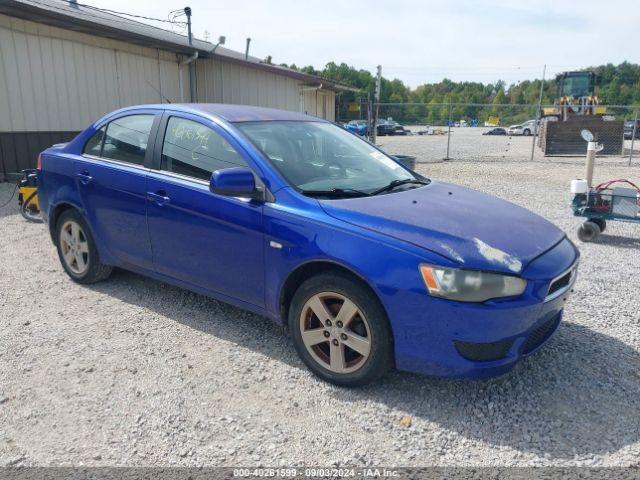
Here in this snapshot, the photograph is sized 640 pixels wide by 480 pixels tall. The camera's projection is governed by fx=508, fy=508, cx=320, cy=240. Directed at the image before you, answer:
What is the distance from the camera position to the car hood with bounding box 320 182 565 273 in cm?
272

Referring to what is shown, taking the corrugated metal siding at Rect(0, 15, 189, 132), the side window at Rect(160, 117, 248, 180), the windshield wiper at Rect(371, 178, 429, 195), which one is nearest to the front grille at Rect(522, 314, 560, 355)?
the windshield wiper at Rect(371, 178, 429, 195)

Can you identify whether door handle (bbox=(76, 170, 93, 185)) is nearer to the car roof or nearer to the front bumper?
the car roof

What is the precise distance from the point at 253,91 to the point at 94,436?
16335 mm

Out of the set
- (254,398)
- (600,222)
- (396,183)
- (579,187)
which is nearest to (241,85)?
(579,187)

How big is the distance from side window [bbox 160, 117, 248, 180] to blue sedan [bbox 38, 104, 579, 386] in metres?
0.01

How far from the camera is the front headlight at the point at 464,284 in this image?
2.61 meters

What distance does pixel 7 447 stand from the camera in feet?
8.35

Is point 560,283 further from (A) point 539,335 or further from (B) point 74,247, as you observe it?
(B) point 74,247

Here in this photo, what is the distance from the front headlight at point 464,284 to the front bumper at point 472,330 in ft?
0.12

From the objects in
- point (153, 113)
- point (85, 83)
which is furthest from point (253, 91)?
point (153, 113)

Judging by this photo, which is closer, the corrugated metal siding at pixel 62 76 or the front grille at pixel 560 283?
the front grille at pixel 560 283

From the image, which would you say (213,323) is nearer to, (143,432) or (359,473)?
(143,432)

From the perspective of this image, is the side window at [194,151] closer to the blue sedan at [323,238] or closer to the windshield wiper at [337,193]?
the blue sedan at [323,238]

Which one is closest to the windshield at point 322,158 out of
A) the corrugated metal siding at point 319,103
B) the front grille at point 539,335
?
the front grille at point 539,335
